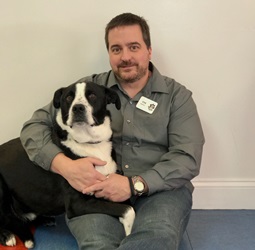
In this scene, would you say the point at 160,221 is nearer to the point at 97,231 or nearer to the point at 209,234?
the point at 97,231

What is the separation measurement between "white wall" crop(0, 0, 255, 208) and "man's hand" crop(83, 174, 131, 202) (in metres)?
0.88

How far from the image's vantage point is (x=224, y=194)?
7.79 feet

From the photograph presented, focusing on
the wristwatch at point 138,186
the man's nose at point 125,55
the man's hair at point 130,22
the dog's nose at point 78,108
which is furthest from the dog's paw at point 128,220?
the man's hair at point 130,22

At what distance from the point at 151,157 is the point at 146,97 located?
33 cm

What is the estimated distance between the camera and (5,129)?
229cm

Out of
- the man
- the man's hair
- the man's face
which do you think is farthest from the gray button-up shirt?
the man's hair

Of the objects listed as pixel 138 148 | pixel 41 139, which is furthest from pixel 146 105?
pixel 41 139

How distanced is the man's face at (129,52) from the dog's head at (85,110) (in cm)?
18

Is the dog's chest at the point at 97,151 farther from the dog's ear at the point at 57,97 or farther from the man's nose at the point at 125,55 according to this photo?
the man's nose at the point at 125,55

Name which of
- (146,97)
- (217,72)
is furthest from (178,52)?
(146,97)

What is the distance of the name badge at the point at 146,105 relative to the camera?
1857 mm

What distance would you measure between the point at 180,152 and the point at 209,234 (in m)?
0.64

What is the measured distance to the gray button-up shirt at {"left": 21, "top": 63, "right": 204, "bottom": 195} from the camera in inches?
68.8

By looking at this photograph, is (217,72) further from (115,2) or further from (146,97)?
(115,2)
